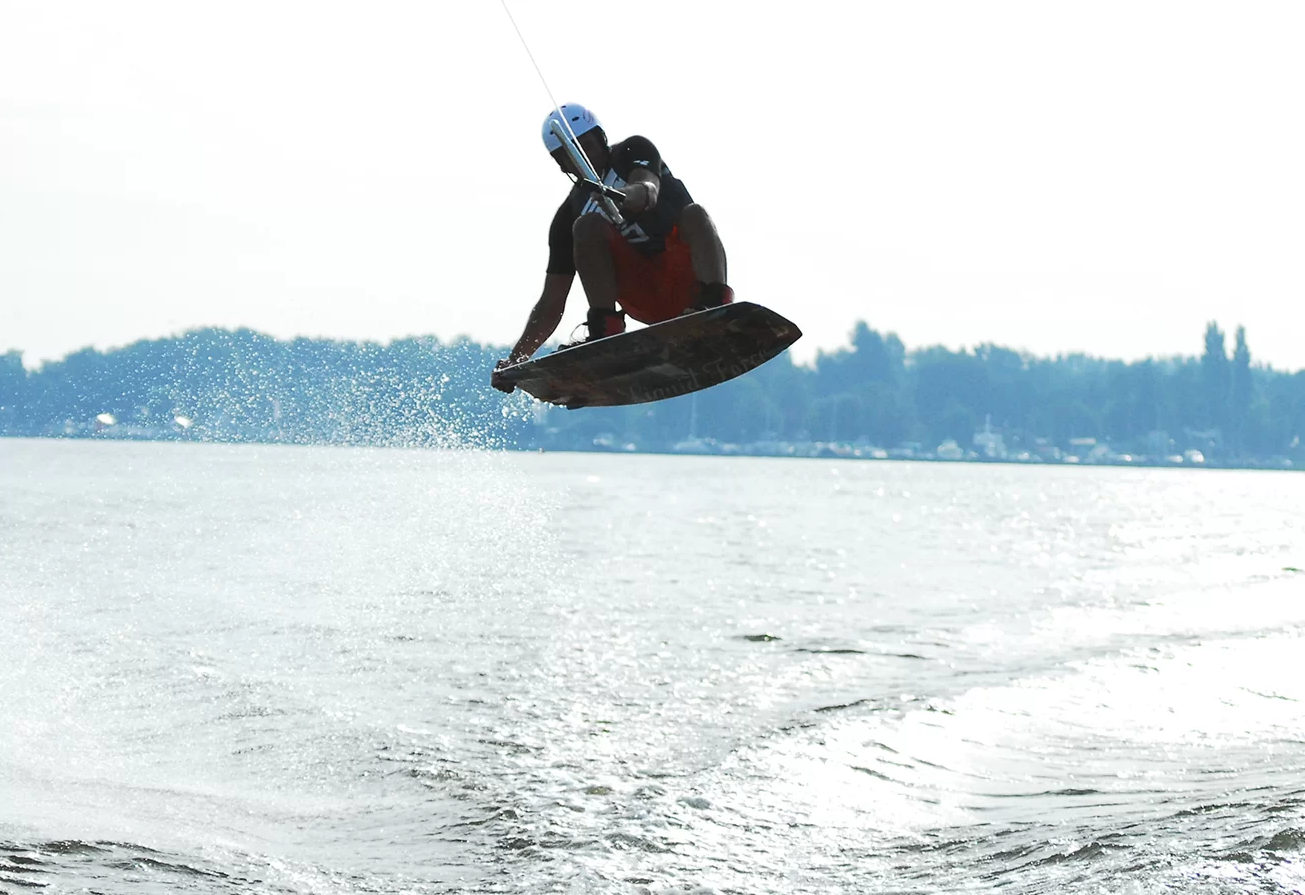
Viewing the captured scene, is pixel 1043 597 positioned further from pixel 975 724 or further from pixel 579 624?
pixel 975 724

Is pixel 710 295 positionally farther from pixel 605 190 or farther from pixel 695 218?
pixel 605 190

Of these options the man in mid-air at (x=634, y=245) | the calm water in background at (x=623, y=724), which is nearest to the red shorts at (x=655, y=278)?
the man in mid-air at (x=634, y=245)

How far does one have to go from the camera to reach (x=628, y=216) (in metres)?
10.2

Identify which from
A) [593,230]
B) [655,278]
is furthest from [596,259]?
[655,278]

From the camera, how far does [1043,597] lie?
34.4 metres

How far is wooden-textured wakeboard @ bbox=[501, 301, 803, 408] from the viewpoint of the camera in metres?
A: 9.91

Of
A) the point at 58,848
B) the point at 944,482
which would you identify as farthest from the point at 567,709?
the point at 944,482

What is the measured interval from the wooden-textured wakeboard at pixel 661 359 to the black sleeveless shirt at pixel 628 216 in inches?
31.4

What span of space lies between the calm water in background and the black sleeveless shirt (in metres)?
4.37

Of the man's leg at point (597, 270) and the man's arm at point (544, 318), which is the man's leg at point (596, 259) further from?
the man's arm at point (544, 318)

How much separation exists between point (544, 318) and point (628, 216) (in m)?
1.34

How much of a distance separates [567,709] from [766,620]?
10.5 metres

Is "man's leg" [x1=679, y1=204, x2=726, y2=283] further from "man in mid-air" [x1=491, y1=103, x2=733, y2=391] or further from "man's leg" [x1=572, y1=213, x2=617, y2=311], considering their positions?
"man's leg" [x1=572, y1=213, x2=617, y2=311]

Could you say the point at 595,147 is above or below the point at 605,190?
above
